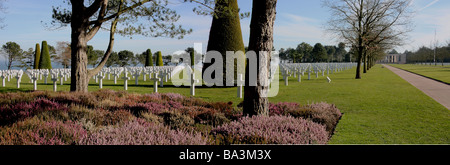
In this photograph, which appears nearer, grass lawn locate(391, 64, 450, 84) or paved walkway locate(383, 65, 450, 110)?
paved walkway locate(383, 65, 450, 110)

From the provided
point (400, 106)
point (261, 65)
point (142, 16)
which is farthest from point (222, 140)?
point (142, 16)

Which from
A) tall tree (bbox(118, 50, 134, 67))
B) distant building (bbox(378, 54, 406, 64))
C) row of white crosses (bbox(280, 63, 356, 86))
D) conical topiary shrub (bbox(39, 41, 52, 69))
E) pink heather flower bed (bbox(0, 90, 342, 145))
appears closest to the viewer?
pink heather flower bed (bbox(0, 90, 342, 145))

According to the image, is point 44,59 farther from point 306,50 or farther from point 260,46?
point 306,50

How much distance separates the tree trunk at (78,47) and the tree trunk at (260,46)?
702cm

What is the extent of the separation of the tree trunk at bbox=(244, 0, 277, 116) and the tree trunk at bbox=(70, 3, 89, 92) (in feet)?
23.0

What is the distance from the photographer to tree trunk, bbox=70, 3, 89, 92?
9.96 meters

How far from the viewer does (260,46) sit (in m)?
5.89

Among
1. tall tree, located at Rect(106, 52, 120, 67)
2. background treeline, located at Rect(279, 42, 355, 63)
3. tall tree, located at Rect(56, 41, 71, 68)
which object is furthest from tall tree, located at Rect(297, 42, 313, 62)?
tall tree, located at Rect(56, 41, 71, 68)

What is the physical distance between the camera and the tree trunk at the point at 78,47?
996cm

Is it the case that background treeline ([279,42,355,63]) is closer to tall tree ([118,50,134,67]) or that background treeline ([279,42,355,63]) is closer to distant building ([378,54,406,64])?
tall tree ([118,50,134,67])
